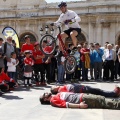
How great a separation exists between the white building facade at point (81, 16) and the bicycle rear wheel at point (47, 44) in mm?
20325

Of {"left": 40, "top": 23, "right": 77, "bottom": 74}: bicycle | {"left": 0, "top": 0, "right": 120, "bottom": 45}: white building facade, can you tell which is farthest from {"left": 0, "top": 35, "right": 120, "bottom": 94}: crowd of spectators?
{"left": 0, "top": 0, "right": 120, "bottom": 45}: white building facade

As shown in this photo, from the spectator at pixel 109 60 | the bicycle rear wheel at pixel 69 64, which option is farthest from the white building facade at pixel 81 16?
the bicycle rear wheel at pixel 69 64

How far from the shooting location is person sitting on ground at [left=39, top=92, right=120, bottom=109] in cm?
652

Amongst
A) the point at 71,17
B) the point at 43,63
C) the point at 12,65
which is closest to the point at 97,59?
the point at 43,63

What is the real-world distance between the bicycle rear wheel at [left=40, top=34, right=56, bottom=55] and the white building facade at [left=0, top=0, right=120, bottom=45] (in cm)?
2033

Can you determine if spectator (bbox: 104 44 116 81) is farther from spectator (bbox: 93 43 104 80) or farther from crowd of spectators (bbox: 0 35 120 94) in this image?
spectator (bbox: 93 43 104 80)

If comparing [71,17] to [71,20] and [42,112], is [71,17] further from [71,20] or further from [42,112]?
[42,112]

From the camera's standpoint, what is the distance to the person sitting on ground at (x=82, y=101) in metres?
6.52

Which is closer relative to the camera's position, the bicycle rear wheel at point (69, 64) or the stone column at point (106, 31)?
the bicycle rear wheel at point (69, 64)

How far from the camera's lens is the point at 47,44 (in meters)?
9.25

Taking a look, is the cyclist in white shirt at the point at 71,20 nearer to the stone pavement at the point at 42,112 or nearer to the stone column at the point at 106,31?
the stone pavement at the point at 42,112

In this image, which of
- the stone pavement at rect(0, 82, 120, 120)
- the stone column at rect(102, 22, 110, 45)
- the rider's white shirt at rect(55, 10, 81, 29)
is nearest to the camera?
the stone pavement at rect(0, 82, 120, 120)

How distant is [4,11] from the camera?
33.1 metres

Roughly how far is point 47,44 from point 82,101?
3166 mm
